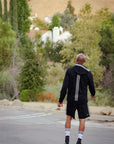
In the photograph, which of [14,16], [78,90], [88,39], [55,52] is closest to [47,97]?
[88,39]

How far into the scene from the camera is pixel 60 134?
10.1 metres

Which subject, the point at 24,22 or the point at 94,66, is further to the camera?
the point at 24,22

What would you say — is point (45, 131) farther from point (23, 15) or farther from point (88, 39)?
point (23, 15)

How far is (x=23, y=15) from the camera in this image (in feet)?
208

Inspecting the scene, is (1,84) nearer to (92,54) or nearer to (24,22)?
(92,54)

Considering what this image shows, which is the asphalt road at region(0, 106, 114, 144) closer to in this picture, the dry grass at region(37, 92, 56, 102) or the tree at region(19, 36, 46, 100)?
the tree at region(19, 36, 46, 100)

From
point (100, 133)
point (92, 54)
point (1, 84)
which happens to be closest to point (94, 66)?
point (92, 54)

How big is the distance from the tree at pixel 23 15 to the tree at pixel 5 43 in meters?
9.08

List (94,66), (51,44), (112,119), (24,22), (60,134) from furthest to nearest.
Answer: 1. (51,44)
2. (24,22)
3. (94,66)
4. (112,119)
5. (60,134)

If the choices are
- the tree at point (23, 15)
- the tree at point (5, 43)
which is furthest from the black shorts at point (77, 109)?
the tree at point (23, 15)

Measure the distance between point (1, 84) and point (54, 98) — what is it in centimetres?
531

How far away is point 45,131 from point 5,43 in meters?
37.3

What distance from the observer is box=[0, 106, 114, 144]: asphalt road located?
9.10 m

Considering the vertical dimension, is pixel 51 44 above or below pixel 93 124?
above
